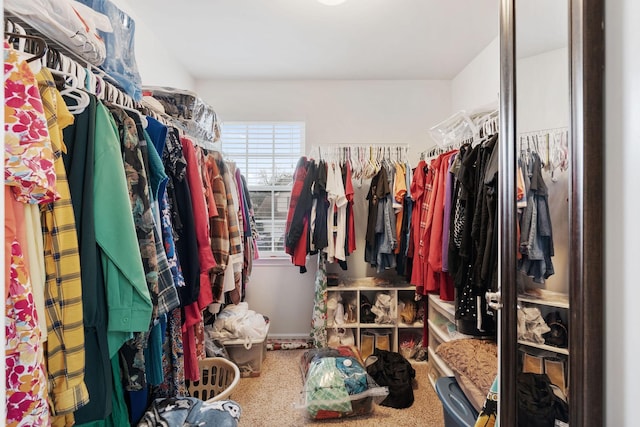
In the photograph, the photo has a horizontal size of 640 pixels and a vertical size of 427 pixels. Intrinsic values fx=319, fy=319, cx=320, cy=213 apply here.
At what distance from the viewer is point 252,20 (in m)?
Result: 2.19

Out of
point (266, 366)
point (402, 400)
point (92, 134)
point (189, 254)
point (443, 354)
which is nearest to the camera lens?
point (92, 134)

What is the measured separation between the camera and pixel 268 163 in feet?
10.7

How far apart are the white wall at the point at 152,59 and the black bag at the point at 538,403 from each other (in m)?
2.69

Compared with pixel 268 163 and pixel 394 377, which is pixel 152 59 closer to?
pixel 268 163

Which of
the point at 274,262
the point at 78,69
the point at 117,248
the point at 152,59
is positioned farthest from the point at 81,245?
the point at 274,262

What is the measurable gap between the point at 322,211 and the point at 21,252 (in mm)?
2126

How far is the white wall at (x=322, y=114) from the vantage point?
3160 millimetres

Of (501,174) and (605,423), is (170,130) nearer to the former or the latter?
(501,174)

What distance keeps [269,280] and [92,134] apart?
246cm

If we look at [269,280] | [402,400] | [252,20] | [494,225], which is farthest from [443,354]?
[252,20]

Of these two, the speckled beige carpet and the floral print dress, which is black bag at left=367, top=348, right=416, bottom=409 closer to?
the speckled beige carpet

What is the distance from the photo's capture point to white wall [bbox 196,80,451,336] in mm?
3160

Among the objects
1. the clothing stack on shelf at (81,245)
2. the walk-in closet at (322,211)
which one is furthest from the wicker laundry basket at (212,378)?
the clothing stack on shelf at (81,245)

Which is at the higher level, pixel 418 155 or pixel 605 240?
pixel 418 155
